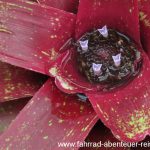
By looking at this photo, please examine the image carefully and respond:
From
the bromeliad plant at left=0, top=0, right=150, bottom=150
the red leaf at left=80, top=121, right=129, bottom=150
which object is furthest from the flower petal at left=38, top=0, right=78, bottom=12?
the red leaf at left=80, top=121, right=129, bottom=150

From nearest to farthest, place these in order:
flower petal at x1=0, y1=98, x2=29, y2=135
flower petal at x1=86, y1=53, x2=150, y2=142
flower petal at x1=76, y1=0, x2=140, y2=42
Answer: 1. flower petal at x1=86, y1=53, x2=150, y2=142
2. flower petal at x1=76, y1=0, x2=140, y2=42
3. flower petal at x1=0, y1=98, x2=29, y2=135

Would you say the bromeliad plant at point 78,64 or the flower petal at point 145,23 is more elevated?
the flower petal at point 145,23

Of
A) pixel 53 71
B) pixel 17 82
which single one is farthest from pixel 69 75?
pixel 17 82

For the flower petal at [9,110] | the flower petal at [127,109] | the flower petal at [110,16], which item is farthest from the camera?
the flower petal at [9,110]

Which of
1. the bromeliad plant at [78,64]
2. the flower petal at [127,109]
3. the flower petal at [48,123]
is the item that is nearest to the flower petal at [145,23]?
the bromeliad plant at [78,64]

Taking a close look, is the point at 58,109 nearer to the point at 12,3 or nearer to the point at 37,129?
the point at 37,129

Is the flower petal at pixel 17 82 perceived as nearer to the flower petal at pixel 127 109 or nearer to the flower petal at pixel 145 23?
the flower petal at pixel 127 109

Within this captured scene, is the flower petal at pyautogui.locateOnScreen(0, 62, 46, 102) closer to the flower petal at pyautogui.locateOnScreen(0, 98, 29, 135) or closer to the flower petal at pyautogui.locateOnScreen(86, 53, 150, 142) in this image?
the flower petal at pyautogui.locateOnScreen(0, 98, 29, 135)
